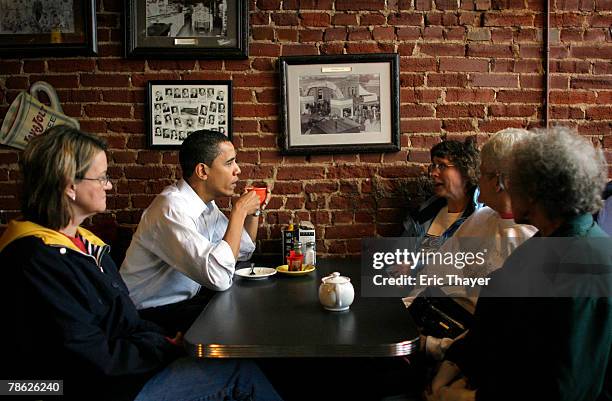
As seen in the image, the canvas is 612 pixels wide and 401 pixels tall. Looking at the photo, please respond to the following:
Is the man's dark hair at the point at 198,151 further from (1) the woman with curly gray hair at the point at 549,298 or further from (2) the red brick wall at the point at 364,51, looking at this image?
(1) the woman with curly gray hair at the point at 549,298

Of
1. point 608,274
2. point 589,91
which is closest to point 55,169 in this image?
point 608,274

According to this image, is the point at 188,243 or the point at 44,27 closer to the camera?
the point at 188,243

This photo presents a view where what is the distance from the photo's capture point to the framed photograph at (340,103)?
8.56 ft

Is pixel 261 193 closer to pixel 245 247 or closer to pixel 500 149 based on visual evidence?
pixel 245 247

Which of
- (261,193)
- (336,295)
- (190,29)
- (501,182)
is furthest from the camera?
(190,29)

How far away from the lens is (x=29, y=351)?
1241mm

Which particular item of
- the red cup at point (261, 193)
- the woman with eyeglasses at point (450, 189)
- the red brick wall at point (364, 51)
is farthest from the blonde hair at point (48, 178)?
the woman with eyeglasses at point (450, 189)

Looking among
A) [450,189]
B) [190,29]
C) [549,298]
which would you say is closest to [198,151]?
[190,29]

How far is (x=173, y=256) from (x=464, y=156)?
1.41 m

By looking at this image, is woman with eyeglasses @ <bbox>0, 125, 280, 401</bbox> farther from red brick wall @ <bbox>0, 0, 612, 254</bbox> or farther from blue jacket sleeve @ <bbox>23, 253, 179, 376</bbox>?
red brick wall @ <bbox>0, 0, 612, 254</bbox>

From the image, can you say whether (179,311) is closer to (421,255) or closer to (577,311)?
(421,255)

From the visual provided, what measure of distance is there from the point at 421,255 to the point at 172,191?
3.85 feet

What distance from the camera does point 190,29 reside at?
102 inches

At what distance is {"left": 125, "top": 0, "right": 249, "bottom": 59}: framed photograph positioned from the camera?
258 cm
